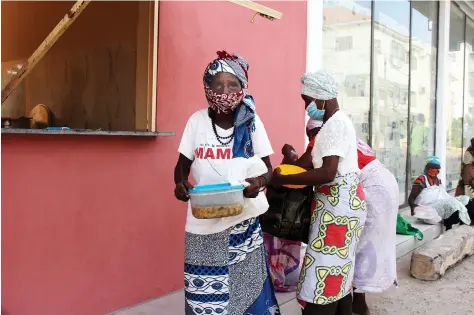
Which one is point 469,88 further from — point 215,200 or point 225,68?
point 215,200

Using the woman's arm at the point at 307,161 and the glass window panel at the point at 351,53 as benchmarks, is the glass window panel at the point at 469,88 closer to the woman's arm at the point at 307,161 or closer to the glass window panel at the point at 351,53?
the glass window panel at the point at 351,53

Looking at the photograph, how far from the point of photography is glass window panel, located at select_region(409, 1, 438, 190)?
862 cm

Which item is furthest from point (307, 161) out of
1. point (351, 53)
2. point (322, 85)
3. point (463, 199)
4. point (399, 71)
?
A: point (399, 71)

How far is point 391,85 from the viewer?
7.96 metres

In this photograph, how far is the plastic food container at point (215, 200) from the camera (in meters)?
2.22

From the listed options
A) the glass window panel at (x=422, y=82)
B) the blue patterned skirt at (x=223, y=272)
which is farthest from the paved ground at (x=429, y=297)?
the glass window panel at (x=422, y=82)

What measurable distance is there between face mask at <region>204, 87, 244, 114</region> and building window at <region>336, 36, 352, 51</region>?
14.5 feet

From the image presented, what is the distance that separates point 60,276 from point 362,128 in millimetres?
5083

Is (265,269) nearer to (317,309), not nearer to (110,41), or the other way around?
(317,309)

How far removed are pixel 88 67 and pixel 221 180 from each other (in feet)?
9.60

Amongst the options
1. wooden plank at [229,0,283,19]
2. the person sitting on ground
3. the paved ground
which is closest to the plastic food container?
wooden plank at [229,0,283,19]

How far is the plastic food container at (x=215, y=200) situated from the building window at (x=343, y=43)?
4.72 metres

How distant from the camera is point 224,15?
160 inches

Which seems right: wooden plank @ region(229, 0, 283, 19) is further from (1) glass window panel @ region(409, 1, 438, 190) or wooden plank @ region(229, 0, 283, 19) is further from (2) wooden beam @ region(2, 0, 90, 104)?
(1) glass window panel @ region(409, 1, 438, 190)
